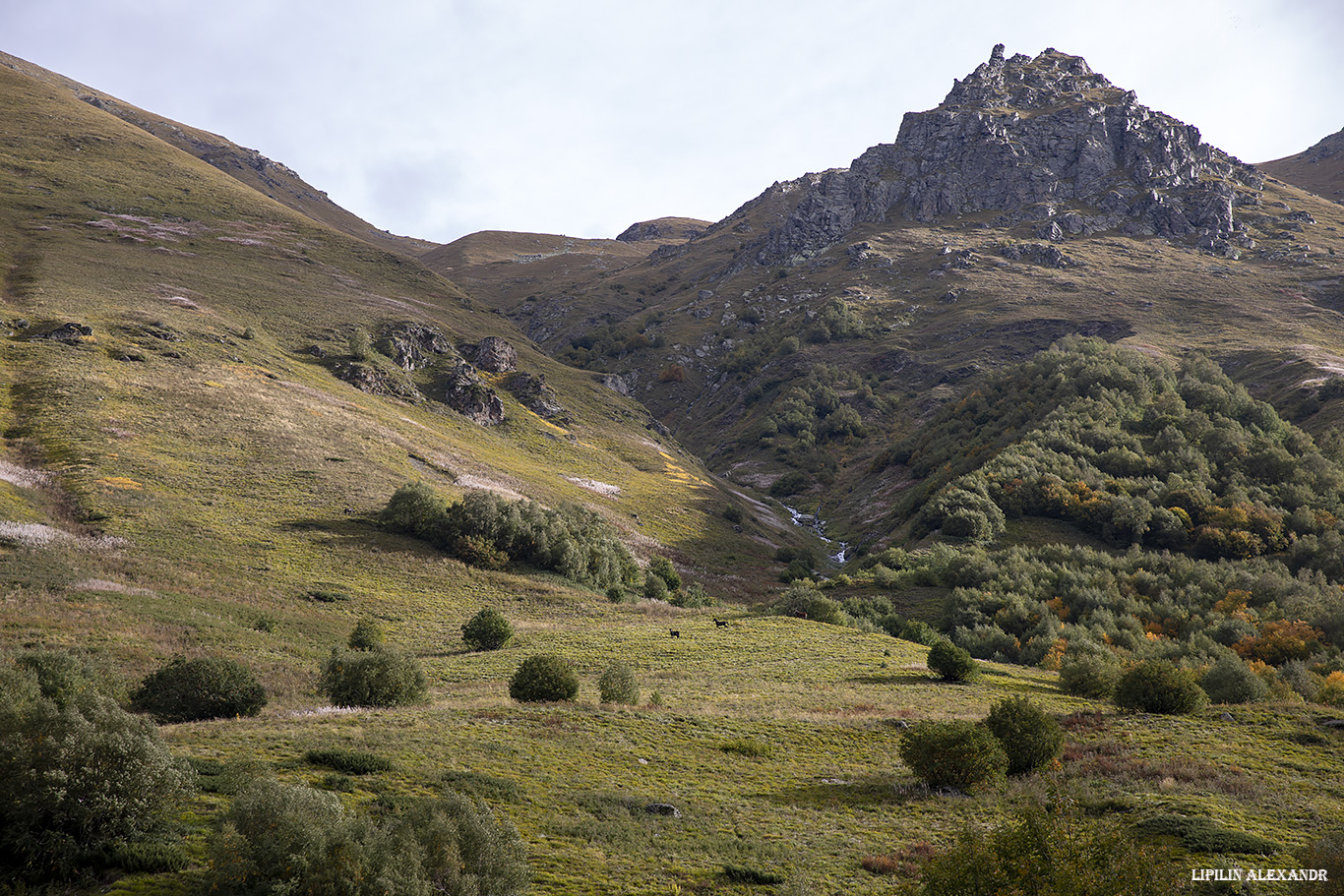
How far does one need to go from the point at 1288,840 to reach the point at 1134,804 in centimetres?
257

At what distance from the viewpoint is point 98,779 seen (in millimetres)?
8828

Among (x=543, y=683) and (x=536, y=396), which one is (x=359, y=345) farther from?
(x=543, y=683)

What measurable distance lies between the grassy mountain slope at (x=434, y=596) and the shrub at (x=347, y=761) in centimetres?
30

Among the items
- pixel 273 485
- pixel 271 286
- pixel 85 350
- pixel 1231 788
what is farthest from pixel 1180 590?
pixel 271 286

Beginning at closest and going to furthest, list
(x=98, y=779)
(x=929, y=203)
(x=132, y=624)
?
(x=98, y=779), (x=132, y=624), (x=929, y=203)

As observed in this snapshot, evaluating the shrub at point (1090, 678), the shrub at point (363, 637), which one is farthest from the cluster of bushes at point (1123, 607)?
the shrub at point (363, 637)

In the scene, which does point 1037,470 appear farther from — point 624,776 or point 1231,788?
point 624,776

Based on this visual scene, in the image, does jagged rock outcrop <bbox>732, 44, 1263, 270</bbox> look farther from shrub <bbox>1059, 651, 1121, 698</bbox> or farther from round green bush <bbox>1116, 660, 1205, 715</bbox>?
round green bush <bbox>1116, 660, 1205, 715</bbox>

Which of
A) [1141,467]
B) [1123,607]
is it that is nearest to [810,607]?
[1123,607]

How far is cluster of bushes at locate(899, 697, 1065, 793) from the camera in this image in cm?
1662

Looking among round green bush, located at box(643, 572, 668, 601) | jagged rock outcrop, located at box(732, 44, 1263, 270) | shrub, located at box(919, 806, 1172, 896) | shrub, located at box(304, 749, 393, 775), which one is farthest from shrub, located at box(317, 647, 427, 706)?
jagged rock outcrop, located at box(732, 44, 1263, 270)

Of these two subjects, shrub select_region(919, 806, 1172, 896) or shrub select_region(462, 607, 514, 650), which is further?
shrub select_region(462, 607, 514, 650)

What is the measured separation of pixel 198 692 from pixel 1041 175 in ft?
685

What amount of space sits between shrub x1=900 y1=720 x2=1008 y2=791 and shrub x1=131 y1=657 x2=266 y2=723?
1818cm
